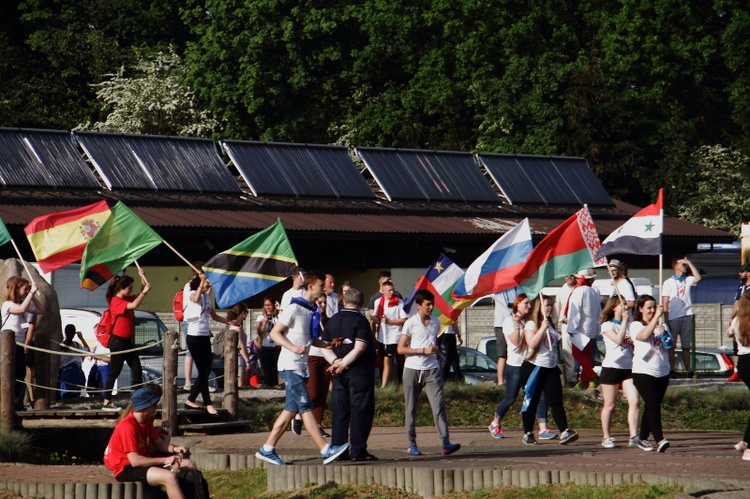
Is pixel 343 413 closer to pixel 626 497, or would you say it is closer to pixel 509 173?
pixel 626 497

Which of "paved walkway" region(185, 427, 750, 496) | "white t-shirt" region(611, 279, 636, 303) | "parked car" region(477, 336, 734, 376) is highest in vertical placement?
"white t-shirt" region(611, 279, 636, 303)

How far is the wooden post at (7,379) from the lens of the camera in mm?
16547

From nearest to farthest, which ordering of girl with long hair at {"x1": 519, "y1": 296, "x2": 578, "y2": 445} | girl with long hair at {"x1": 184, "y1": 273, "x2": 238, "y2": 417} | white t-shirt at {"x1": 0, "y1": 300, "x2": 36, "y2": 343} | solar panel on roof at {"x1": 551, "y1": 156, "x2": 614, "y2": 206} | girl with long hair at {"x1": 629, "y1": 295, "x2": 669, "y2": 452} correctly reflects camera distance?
A: girl with long hair at {"x1": 629, "y1": 295, "x2": 669, "y2": 452}, girl with long hair at {"x1": 519, "y1": 296, "x2": 578, "y2": 445}, girl with long hair at {"x1": 184, "y1": 273, "x2": 238, "y2": 417}, white t-shirt at {"x1": 0, "y1": 300, "x2": 36, "y2": 343}, solar panel on roof at {"x1": 551, "y1": 156, "x2": 614, "y2": 206}

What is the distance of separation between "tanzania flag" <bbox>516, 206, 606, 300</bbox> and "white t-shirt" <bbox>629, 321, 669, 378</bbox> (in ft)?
6.13

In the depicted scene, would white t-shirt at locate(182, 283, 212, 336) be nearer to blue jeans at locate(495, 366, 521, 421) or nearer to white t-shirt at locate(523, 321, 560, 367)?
blue jeans at locate(495, 366, 521, 421)

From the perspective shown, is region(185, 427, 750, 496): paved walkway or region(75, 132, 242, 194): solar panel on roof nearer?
region(185, 427, 750, 496): paved walkway

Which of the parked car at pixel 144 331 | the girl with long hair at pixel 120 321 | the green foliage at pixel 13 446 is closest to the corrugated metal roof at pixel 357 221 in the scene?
the parked car at pixel 144 331

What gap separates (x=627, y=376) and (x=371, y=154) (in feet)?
74.3

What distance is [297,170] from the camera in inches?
1387

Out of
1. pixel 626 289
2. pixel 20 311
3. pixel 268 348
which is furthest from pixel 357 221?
pixel 20 311

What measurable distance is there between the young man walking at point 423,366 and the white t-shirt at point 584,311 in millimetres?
5410

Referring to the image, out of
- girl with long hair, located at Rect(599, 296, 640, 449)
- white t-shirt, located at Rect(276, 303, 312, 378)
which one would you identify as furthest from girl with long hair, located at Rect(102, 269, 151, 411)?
girl with long hair, located at Rect(599, 296, 640, 449)

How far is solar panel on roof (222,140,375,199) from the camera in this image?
34219 millimetres

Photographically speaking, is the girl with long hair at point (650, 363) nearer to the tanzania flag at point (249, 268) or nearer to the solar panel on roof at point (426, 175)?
the tanzania flag at point (249, 268)
